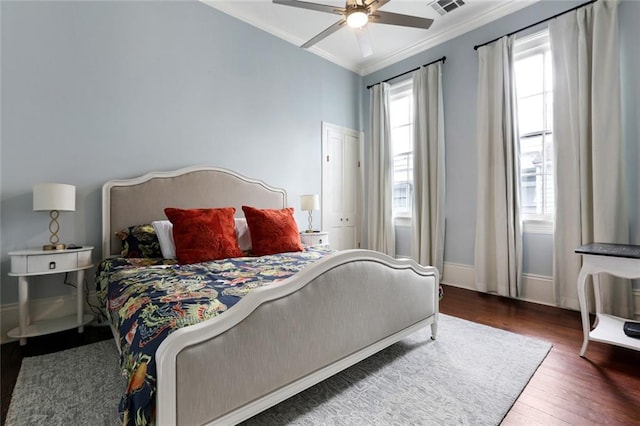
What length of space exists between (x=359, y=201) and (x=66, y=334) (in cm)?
385

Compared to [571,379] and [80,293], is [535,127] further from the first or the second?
[80,293]

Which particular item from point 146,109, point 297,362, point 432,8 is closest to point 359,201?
point 432,8

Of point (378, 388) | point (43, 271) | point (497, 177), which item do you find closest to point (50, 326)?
point (43, 271)

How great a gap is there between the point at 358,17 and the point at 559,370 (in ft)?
8.82

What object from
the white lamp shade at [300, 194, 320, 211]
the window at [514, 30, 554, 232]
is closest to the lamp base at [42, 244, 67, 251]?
the white lamp shade at [300, 194, 320, 211]

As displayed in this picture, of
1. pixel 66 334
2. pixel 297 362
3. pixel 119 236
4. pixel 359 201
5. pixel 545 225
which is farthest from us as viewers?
pixel 359 201

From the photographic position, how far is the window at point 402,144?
4.36 meters

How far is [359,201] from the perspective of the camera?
4.92 m

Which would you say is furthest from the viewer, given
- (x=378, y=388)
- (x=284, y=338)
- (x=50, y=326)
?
(x=50, y=326)

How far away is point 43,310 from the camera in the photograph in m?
2.38

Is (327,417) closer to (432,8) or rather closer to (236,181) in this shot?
(236,181)

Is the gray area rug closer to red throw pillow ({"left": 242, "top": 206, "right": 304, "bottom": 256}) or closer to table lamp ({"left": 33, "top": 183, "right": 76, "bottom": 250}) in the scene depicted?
table lamp ({"left": 33, "top": 183, "right": 76, "bottom": 250})

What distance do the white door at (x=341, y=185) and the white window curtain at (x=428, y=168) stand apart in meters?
1.05

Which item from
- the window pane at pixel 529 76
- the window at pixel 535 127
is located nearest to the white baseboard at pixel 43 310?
the window at pixel 535 127
